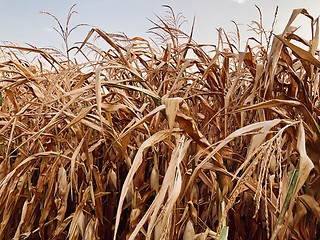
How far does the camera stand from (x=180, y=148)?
0.53m

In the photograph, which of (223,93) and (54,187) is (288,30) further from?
(54,187)

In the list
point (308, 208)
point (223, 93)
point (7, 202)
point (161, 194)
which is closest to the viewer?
point (161, 194)

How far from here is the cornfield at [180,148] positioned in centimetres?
60

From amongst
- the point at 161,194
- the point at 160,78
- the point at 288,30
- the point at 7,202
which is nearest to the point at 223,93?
the point at 288,30

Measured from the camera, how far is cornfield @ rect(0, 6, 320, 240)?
0.60m

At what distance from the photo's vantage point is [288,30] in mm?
694

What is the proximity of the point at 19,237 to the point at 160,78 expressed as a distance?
1.60 feet

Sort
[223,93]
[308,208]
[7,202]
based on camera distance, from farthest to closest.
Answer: [7,202] < [223,93] < [308,208]

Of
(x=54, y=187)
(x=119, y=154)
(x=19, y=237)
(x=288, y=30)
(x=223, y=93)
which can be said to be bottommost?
(x=19, y=237)

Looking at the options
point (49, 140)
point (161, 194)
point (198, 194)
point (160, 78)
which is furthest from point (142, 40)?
point (161, 194)

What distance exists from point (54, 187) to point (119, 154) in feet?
0.69

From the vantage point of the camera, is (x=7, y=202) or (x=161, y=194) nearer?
(x=161, y=194)

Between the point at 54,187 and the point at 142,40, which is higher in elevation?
the point at 142,40

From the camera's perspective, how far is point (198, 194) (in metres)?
0.81
